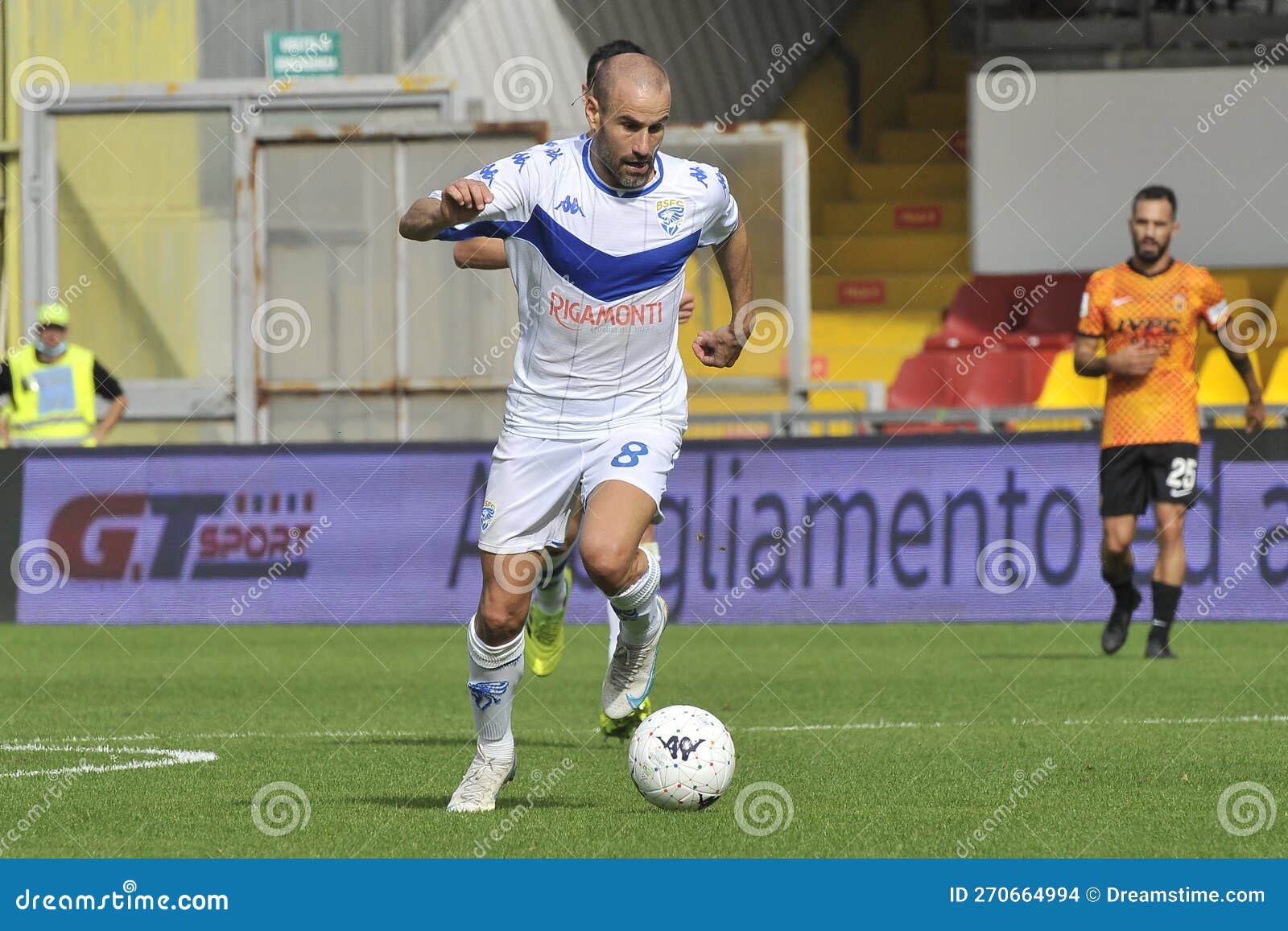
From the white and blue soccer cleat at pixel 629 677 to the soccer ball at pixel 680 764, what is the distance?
3.79 feet

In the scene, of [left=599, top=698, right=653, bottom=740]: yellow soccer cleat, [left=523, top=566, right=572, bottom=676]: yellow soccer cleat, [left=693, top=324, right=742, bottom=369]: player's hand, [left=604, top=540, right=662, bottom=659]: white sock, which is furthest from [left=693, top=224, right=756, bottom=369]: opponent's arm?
[left=523, top=566, right=572, bottom=676]: yellow soccer cleat

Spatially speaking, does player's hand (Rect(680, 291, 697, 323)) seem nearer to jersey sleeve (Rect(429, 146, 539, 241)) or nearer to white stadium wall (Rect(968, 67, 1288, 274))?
jersey sleeve (Rect(429, 146, 539, 241))

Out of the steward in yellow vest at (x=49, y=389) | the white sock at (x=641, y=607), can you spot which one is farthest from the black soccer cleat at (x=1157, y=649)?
the steward in yellow vest at (x=49, y=389)

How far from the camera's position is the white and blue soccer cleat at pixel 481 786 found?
6676mm

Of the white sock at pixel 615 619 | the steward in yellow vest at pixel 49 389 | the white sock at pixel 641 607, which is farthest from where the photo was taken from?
the steward in yellow vest at pixel 49 389

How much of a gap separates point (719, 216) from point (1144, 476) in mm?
5791

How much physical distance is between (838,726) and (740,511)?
6.19 meters

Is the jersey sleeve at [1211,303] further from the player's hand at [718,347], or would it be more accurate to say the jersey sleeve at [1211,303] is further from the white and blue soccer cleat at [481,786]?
the white and blue soccer cleat at [481,786]

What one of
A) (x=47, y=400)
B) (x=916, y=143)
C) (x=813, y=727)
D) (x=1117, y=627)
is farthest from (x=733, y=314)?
(x=916, y=143)

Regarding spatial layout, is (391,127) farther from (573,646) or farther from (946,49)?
(946,49)

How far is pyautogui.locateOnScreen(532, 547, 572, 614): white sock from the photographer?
877 cm

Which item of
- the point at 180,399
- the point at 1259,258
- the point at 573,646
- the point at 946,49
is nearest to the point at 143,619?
the point at 573,646

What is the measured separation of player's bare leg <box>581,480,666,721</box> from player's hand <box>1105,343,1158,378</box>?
507cm

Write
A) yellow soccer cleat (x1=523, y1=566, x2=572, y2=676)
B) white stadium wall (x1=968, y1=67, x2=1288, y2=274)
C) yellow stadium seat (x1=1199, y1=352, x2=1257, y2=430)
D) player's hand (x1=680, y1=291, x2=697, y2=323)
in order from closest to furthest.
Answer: player's hand (x1=680, y1=291, x2=697, y2=323), yellow soccer cleat (x1=523, y1=566, x2=572, y2=676), yellow stadium seat (x1=1199, y1=352, x2=1257, y2=430), white stadium wall (x1=968, y1=67, x2=1288, y2=274)
